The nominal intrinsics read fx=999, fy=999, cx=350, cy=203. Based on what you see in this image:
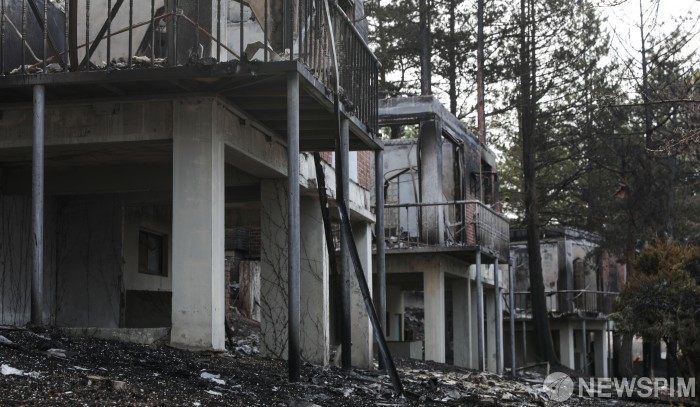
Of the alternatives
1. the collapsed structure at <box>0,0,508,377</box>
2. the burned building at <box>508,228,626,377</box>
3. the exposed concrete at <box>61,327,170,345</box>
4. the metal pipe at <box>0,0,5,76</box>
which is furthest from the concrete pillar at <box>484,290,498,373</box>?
the metal pipe at <box>0,0,5,76</box>

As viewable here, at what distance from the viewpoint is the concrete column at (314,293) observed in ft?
48.6

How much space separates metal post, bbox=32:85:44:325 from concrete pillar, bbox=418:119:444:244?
14634mm

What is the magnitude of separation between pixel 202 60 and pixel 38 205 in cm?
234

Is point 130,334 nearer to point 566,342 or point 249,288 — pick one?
point 249,288

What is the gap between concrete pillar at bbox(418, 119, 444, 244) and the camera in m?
24.5

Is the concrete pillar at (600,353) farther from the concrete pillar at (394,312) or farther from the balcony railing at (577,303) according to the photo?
the concrete pillar at (394,312)

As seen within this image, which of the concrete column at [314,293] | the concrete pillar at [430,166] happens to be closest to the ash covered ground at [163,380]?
the concrete column at [314,293]

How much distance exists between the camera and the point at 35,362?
8.31 meters

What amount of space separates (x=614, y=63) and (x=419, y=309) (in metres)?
15.3

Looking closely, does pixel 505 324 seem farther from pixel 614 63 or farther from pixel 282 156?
pixel 282 156

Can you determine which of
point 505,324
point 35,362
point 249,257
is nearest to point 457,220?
point 249,257

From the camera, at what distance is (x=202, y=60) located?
33.5 feet

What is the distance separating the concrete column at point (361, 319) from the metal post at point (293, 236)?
250 inches

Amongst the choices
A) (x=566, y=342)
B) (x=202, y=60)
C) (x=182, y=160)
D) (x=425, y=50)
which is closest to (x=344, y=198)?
(x=182, y=160)
